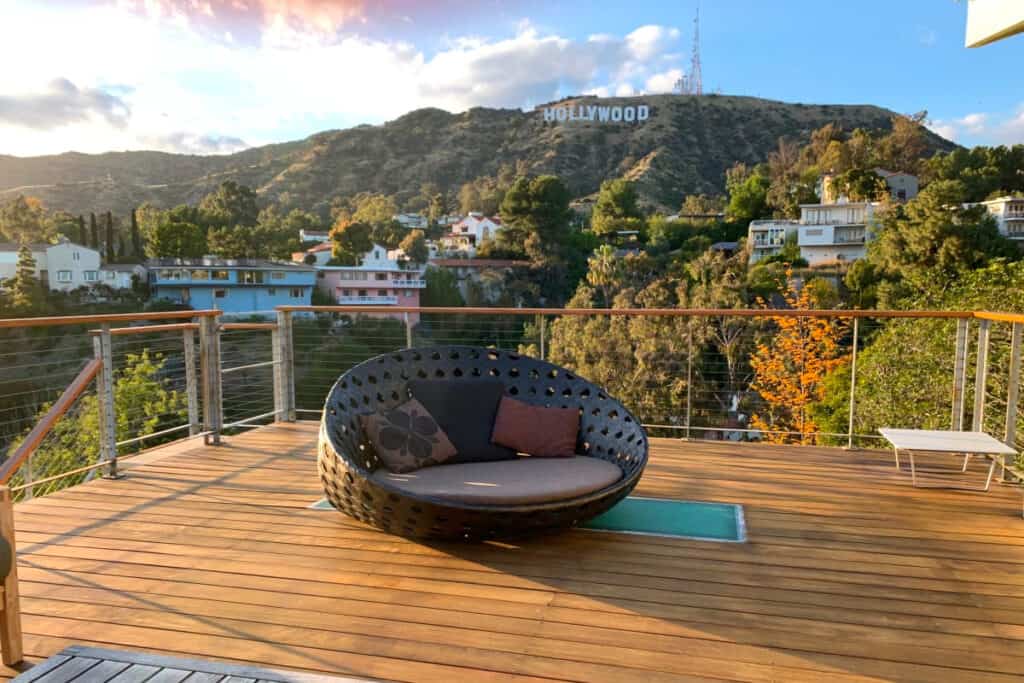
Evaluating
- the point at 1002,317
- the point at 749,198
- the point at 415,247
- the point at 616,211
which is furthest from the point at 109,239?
the point at 1002,317

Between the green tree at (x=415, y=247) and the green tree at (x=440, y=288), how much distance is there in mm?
1124

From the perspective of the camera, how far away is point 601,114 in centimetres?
5872

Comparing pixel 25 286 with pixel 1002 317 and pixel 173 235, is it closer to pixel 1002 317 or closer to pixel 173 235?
pixel 173 235

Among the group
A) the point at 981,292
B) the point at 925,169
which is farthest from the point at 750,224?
the point at 981,292

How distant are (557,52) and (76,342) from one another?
45245mm

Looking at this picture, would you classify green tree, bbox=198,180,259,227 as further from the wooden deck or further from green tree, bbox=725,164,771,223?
the wooden deck

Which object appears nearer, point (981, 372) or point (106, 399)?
point (106, 399)

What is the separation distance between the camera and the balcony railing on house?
361cm

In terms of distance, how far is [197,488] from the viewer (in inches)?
136

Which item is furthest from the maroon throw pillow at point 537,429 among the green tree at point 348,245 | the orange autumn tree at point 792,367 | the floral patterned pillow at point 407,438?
the green tree at point 348,245

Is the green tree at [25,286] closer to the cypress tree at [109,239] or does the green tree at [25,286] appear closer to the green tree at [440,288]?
the cypress tree at [109,239]

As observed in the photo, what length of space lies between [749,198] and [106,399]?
Result: 42.9 metres

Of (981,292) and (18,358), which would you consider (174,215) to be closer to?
(18,358)

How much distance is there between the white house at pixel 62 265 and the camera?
95.5 ft
